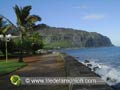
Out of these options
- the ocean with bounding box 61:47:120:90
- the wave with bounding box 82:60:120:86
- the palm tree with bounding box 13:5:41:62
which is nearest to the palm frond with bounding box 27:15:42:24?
the palm tree with bounding box 13:5:41:62

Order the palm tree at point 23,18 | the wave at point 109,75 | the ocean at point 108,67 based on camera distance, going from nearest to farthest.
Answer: the wave at point 109,75, the ocean at point 108,67, the palm tree at point 23,18

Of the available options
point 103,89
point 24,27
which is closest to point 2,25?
point 24,27

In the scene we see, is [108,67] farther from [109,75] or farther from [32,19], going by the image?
[32,19]

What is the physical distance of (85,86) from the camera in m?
11.0

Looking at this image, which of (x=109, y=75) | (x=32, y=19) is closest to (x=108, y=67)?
(x=109, y=75)

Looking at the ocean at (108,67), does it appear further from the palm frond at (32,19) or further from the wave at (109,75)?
the palm frond at (32,19)

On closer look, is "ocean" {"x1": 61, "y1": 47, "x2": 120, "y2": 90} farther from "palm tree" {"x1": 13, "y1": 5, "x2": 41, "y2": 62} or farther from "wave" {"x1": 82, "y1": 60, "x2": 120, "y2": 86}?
"palm tree" {"x1": 13, "y1": 5, "x2": 41, "y2": 62}

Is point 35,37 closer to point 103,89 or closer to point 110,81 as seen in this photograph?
point 110,81

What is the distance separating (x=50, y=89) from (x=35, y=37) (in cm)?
5811

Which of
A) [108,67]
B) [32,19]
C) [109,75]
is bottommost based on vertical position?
[108,67]

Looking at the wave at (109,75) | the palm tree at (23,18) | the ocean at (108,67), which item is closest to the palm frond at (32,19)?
the palm tree at (23,18)

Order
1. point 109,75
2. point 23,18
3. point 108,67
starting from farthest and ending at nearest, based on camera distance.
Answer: point 108,67, point 23,18, point 109,75

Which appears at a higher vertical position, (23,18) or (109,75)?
(23,18)

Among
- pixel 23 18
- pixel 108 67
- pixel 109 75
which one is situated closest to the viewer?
pixel 109 75
